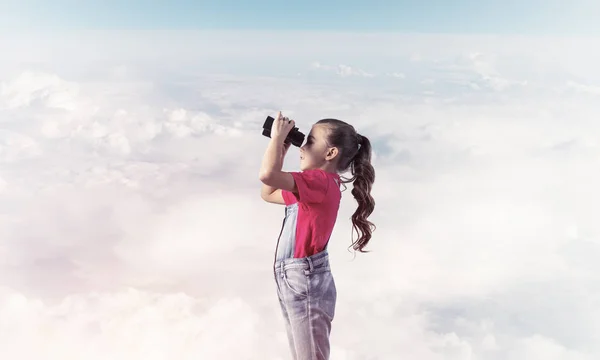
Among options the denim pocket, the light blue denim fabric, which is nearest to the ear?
the light blue denim fabric

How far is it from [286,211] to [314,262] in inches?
8.5

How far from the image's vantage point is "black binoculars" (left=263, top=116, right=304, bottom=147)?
237cm

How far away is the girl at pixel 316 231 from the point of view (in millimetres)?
2377

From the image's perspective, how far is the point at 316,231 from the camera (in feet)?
7.82

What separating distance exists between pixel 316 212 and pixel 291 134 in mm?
266

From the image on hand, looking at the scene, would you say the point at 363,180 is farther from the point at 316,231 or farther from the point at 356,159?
the point at 316,231

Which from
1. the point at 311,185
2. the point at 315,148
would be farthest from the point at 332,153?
the point at 311,185

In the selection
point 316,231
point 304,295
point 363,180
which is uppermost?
point 363,180

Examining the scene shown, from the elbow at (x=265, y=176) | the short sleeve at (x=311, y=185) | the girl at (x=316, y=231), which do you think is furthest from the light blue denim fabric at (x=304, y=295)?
the elbow at (x=265, y=176)

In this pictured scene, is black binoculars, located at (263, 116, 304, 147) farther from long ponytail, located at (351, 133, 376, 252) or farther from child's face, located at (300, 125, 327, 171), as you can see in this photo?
long ponytail, located at (351, 133, 376, 252)

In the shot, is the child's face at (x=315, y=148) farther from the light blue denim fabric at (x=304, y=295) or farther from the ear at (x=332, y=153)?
the light blue denim fabric at (x=304, y=295)

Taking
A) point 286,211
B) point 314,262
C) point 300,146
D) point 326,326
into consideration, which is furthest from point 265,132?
point 326,326

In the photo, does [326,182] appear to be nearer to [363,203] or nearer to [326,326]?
[363,203]

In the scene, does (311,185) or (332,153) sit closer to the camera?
(311,185)
